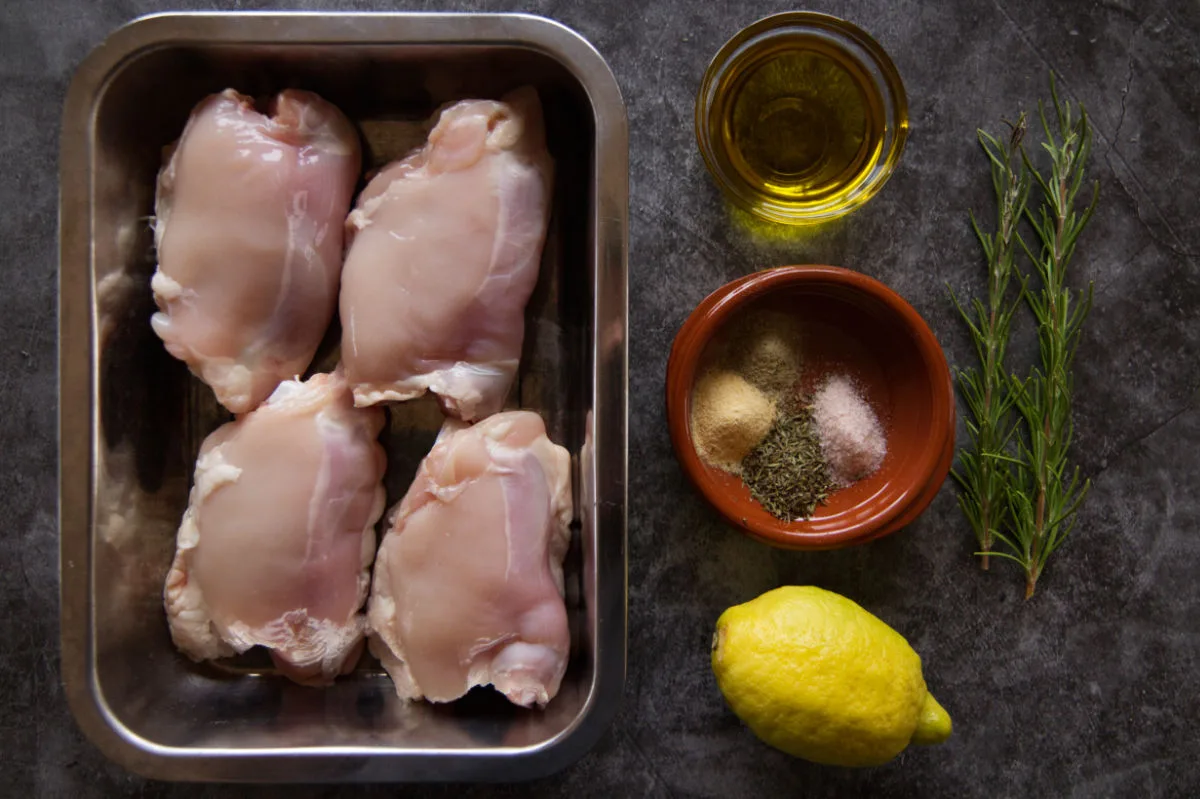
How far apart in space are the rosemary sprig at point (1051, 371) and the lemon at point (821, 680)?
282 mm

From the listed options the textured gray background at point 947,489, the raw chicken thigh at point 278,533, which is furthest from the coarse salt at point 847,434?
the raw chicken thigh at point 278,533

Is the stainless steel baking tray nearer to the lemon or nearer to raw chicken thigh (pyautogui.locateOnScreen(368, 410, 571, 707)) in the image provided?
raw chicken thigh (pyautogui.locateOnScreen(368, 410, 571, 707))

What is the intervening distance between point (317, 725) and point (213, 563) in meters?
0.24

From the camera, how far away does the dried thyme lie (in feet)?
3.76

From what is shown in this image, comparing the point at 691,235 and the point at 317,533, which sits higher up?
the point at 691,235

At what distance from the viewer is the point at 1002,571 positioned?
1.25 metres

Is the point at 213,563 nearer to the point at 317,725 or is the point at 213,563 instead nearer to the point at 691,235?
the point at 317,725

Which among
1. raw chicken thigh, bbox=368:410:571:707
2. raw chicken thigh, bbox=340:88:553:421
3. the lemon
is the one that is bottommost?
the lemon

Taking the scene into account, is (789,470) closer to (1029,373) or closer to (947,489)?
(947,489)

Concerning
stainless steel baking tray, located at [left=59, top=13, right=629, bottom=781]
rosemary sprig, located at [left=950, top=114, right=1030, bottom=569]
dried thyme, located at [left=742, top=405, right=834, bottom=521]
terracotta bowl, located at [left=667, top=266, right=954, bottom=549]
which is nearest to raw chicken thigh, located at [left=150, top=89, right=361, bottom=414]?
stainless steel baking tray, located at [left=59, top=13, right=629, bottom=781]

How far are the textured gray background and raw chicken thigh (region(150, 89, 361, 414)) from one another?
26 cm

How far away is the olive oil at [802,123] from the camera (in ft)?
3.93

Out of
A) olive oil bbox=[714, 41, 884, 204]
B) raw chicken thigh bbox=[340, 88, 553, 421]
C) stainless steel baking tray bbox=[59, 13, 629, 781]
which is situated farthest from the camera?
olive oil bbox=[714, 41, 884, 204]

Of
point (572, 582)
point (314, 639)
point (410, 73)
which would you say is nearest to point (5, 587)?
point (314, 639)
